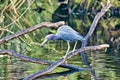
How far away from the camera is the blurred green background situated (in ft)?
46.0

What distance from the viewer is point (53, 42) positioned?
20297 mm

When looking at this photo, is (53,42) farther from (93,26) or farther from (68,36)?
(93,26)

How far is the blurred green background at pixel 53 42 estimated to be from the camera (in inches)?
551

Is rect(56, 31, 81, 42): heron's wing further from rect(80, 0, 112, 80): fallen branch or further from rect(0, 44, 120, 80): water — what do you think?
rect(0, 44, 120, 80): water

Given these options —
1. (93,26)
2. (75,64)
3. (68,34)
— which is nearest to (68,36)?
(68,34)

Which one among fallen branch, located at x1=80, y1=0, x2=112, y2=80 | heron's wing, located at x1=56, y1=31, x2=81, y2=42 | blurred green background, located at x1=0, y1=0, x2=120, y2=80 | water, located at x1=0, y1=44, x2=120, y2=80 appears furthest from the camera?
blurred green background, located at x1=0, y1=0, x2=120, y2=80

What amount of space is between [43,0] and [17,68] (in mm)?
12279

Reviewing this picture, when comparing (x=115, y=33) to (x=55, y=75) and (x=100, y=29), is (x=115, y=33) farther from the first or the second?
(x=55, y=75)

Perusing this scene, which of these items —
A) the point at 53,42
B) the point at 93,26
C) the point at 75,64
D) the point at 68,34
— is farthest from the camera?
the point at 53,42

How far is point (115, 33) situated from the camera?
24094mm

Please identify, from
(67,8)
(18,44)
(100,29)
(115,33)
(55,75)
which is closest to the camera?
(55,75)

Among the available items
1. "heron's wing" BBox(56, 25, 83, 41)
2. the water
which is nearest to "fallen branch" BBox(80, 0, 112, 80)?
the water

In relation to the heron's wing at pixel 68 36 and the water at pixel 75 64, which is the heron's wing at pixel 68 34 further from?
the water at pixel 75 64

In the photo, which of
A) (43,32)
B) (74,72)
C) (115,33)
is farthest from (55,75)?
(115,33)
